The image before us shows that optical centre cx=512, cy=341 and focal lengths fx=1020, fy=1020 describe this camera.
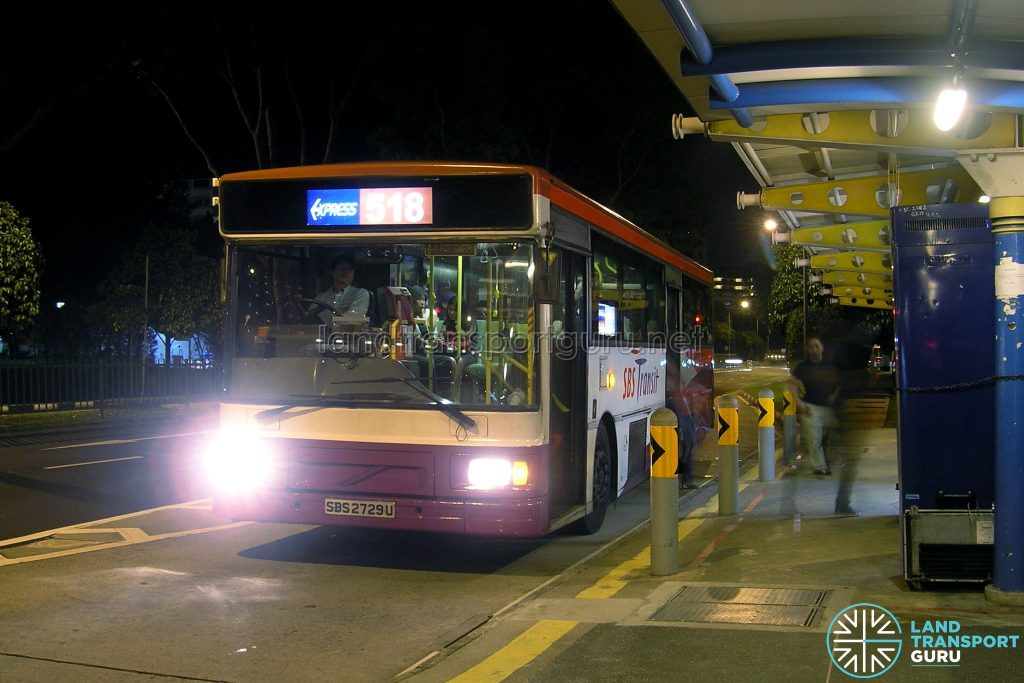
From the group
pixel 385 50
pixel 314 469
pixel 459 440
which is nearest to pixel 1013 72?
pixel 459 440

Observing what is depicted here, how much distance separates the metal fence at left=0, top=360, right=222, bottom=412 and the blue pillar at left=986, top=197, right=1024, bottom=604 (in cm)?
2342

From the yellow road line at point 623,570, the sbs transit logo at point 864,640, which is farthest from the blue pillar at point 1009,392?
the yellow road line at point 623,570

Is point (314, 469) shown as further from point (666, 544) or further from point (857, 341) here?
point (857, 341)

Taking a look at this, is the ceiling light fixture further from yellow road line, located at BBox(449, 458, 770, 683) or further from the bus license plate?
the bus license plate

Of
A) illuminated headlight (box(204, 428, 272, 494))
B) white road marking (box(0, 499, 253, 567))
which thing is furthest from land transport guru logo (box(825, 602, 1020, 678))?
white road marking (box(0, 499, 253, 567))

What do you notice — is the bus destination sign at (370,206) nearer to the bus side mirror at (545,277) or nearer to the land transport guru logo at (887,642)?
the bus side mirror at (545,277)

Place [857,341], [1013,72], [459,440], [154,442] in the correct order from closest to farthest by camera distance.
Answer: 1. [1013,72]
2. [459,440]
3. [857,341]
4. [154,442]

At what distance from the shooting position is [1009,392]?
6656 millimetres

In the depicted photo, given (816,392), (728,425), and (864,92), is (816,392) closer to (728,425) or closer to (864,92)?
(728,425)

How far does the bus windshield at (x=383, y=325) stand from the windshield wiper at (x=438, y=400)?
1 centimetres

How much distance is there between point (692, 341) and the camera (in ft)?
52.4

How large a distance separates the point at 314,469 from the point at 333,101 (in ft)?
82.4

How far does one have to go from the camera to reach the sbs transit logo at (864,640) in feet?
18.4

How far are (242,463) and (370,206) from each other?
2378 mm
